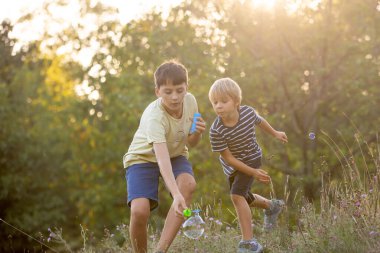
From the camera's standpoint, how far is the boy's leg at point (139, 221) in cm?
502

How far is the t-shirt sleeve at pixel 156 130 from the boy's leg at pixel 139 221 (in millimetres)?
492

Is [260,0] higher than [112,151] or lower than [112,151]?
higher

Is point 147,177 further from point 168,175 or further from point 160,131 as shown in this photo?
point 168,175

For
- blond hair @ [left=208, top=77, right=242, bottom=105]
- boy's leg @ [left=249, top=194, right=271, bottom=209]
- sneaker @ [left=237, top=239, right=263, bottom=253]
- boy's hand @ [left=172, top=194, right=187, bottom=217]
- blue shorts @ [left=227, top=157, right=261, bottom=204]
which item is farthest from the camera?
boy's leg @ [left=249, top=194, right=271, bottom=209]

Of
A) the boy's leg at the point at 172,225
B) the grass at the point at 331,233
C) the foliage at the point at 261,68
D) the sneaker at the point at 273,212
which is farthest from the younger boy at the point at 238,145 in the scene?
the foliage at the point at 261,68

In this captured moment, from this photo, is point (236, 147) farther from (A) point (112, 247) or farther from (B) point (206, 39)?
(B) point (206, 39)

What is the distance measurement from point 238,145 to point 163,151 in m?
0.72

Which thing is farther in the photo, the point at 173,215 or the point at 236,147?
the point at 236,147

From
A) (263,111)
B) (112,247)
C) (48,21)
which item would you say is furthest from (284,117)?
(112,247)

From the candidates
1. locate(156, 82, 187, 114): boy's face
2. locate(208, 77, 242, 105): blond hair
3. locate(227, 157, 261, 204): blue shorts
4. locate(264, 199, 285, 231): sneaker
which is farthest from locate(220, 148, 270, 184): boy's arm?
locate(264, 199, 285, 231): sneaker

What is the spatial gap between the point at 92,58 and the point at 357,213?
42.9 ft

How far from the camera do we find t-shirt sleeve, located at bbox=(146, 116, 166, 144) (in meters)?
4.86

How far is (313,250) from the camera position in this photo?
4516 mm

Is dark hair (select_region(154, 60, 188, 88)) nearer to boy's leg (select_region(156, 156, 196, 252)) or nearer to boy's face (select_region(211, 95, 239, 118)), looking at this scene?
boy's face (select_region(211, 95, 239, 118))
